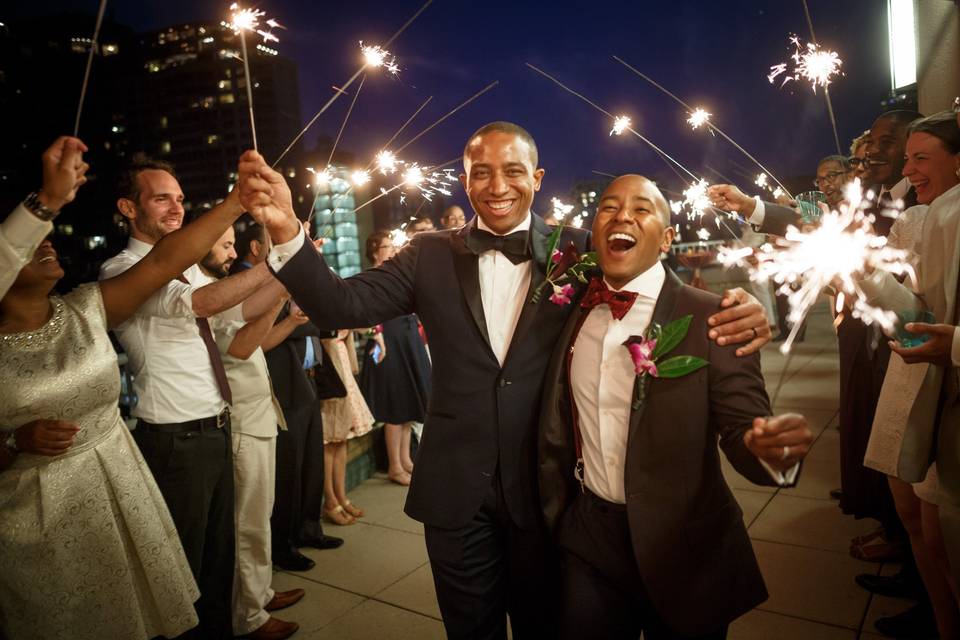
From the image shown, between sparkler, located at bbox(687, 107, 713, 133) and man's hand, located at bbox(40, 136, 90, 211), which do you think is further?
sparkler, located at bbox(687, 107, 713, 133)

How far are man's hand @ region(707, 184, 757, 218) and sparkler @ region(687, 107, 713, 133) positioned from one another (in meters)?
0.38

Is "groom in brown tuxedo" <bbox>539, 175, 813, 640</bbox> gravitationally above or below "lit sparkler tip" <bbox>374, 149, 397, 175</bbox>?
below

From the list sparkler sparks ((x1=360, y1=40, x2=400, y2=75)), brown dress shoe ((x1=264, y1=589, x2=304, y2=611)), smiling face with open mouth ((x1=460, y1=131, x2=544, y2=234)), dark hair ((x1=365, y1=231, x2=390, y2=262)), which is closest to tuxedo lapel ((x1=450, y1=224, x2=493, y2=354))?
smiling face with open mouth ((x1=460, y1=131, x2=544, y2=234))

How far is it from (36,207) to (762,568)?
400cm

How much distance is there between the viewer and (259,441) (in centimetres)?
365

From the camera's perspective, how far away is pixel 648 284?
2246mm

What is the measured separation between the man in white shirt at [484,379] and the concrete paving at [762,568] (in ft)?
4.09

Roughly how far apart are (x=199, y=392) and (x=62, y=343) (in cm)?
85

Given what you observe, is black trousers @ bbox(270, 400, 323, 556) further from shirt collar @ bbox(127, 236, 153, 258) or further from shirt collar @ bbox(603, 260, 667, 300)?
shirt collar @ bbox(603, 260, 667, 300)

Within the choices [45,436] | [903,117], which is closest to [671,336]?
[45,436]

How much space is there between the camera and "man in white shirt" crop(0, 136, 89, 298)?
195 cm

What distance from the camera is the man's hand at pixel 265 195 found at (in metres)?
2.07

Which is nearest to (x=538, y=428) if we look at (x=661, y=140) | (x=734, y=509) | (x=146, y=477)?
(x=734, y=509)

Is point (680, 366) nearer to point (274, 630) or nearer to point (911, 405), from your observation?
point (911, 405)
